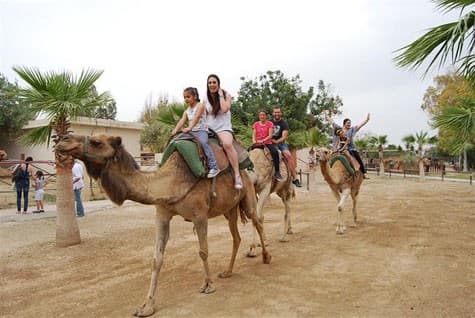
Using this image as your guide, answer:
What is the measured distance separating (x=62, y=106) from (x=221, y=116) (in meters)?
3.97

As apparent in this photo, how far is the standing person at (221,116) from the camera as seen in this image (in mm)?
5072

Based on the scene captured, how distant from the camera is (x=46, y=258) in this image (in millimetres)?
6836

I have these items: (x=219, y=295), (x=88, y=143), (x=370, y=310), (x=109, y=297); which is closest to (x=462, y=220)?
(x=370, y=310)

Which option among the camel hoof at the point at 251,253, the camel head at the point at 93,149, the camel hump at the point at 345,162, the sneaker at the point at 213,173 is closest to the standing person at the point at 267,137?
the camel hoof at the point at 251,253

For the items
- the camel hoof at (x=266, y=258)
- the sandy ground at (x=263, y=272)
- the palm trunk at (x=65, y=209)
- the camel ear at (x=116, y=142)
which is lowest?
the sandy ground at (x=263, y=272)

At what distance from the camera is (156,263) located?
172 inches

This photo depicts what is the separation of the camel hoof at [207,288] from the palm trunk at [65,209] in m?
4.19

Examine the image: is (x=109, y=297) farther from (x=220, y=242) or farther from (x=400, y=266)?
(x=400, y=266)

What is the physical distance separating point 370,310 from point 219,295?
1811 mm

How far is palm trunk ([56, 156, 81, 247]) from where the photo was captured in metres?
7.65

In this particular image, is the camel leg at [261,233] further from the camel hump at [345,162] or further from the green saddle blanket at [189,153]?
the camel hump at [345,162]

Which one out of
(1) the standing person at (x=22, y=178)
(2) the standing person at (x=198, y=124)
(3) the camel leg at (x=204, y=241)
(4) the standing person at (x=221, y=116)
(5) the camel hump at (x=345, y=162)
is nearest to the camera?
(3) the camel leg at (x=204, y=241)

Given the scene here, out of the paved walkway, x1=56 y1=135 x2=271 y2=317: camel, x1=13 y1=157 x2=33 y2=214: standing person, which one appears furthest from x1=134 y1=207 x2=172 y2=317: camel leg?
x1=13 y1=157 x2=33 y2=214: standing person

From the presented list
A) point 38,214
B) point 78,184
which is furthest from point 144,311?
point 38,214
